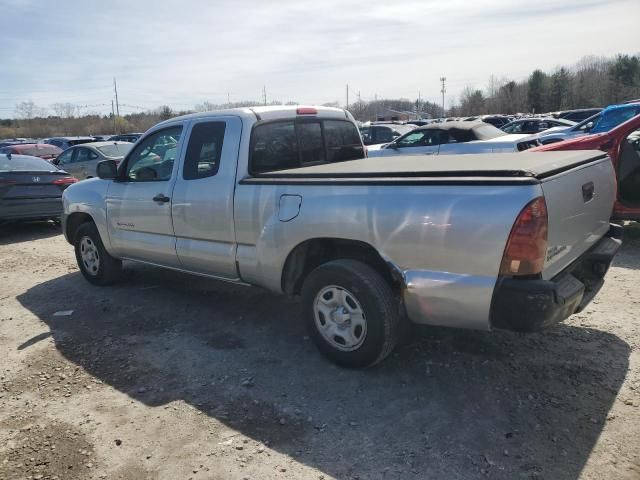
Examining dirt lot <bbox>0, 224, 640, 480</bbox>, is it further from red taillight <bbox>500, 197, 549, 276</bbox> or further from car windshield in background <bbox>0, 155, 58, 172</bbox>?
car windshield in background <bbox>0, 155, 58, 172</bbox>

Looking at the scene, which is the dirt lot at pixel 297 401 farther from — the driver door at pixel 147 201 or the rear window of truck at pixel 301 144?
the rear window of truck at pixel 301 144

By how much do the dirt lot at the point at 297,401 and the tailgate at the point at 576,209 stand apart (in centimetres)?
91

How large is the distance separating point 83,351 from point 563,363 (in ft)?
12.9

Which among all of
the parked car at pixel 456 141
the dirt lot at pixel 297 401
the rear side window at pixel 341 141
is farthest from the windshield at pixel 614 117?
the rear side window at pixel 341 141

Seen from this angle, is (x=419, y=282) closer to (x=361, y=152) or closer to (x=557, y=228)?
(x=557, y=228)

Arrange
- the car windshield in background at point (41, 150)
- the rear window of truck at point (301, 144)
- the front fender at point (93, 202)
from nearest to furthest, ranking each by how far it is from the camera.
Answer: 1. the rear window of truck at point (301, 144)
2. the front fender at point (93, 202)
3. the car windshield in background at point (41, 150)

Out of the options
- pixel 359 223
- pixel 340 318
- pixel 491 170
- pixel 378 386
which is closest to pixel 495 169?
pixel 491 170

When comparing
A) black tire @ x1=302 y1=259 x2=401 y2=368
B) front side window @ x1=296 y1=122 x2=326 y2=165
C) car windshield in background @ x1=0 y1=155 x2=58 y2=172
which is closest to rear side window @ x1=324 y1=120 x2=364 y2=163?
front side window @ x1=296 y1=122 x2=326 y2=165

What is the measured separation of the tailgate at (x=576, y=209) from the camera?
3008 mm

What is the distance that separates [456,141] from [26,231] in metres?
9.20

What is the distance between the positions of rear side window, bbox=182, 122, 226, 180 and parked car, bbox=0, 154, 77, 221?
6033 mm

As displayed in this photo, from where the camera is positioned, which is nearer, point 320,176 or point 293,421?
point 293,421

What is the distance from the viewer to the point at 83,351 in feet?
14.6

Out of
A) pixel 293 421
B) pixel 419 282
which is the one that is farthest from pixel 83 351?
pixel 419 282
